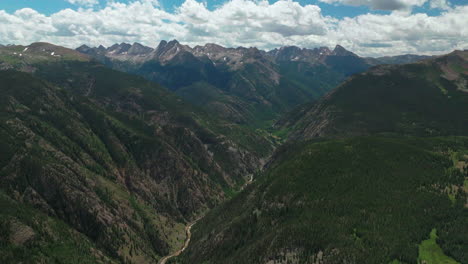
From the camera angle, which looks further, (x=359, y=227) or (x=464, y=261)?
(x=359, y=227)

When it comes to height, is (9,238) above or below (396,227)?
below

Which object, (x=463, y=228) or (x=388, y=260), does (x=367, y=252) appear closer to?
(x=388, y=260)

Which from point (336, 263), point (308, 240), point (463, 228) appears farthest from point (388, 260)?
point (463, 228)

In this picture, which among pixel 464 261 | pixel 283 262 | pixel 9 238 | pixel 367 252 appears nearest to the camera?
pixel 464 261

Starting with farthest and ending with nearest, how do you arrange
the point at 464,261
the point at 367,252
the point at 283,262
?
the point at 283,262 → the point at 367,252 → the point at 464,261

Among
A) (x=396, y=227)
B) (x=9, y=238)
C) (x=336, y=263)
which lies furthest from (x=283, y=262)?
(x=9, y=238)

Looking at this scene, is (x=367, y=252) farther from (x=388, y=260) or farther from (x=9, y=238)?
(x=9, y=238)
